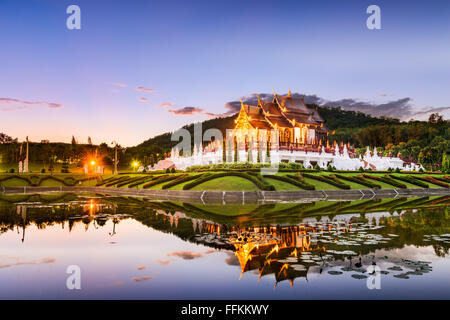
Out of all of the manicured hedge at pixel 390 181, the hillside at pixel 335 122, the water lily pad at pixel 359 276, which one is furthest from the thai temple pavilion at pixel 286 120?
the hillside at pixel 335 122

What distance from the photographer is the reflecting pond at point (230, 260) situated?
6.62m

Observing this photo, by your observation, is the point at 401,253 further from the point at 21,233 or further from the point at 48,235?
the point at 21,233

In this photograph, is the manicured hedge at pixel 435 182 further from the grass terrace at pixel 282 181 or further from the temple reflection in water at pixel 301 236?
the temple reflection in water at pixel 301 236

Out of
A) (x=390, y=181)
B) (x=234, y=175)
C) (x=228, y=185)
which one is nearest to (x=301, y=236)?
(x=228, y=185)

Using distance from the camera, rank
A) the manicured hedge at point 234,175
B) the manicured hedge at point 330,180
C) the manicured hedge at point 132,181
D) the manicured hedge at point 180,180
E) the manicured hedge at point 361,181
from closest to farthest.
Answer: the manicured hedge at point 234,175 → the manicured hedge at point 330,180 → the manicured hedge at point 361,181 → the manicured hedge at point 180,180 → the manicured hedge at point 132,181

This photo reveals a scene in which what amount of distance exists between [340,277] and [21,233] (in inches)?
444

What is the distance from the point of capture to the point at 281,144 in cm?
5222

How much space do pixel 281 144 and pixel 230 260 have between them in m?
44.4

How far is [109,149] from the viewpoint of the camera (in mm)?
124000

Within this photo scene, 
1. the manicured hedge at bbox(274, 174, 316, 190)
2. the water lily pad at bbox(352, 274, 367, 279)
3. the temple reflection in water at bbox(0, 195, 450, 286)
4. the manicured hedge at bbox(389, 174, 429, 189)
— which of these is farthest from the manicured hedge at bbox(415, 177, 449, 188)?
the water lily pad at bbox(352, 274, 367, 279)

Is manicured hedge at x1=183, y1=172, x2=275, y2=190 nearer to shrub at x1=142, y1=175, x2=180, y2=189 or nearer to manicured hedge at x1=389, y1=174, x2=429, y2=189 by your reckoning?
shrub at x1=142, y1=175, x2=180, y2=189

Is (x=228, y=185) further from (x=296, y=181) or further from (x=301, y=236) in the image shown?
(x=301, y=236)

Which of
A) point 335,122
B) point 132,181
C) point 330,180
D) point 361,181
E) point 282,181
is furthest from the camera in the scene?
point 335,122
